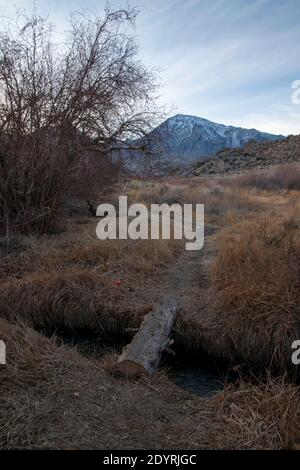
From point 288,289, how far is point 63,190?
4.85m

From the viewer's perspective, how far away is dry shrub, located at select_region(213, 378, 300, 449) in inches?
121

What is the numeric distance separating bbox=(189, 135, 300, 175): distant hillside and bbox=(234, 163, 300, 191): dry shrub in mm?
7194

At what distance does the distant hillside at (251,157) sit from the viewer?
27703 mm

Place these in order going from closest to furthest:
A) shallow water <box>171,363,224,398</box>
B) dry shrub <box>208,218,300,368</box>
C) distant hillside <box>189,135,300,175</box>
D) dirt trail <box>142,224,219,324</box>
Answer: shallow water <box>171,363,224,398</box> → dry shrub <box>208,218,300,368</box> → dirt trail <box>142,224,219,324</box> → distant hillside <box>189,135,300,175</box>

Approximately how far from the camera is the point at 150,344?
13.9 ft

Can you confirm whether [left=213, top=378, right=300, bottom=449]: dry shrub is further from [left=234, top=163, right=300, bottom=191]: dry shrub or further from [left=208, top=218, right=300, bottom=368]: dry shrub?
[left=234, top=163, right=300, bottom=191]: dry shrub

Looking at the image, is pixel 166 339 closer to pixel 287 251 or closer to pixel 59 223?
pixel 287 251

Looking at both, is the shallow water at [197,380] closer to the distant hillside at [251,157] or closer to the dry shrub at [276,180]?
the dry shrub at [276,180]

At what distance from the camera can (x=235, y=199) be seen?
13664mm

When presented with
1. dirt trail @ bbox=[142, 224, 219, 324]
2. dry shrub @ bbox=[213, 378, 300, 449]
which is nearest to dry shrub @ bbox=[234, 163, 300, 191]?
dirt trail @ bbox=[142, 224, 219, 324]

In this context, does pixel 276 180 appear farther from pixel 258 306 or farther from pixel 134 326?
pixel 134 326

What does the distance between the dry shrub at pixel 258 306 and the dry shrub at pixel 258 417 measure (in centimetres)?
84

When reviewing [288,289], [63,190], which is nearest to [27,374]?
[288,289]

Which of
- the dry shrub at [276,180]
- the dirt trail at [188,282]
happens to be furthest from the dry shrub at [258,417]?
the dry shrub at [276,180]
